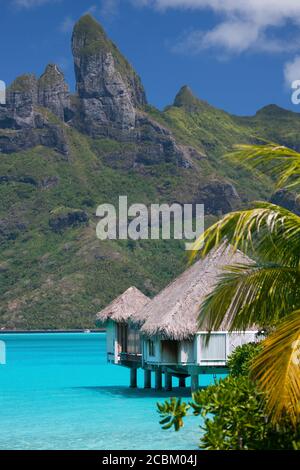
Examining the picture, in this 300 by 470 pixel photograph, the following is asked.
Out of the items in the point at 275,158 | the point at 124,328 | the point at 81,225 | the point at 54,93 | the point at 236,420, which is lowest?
the point at 236,420

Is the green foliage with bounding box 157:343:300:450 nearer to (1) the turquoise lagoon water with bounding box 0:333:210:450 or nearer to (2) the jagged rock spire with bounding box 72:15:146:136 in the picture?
(1) the turquoise lagoon water with bounding box 0:333:210:450

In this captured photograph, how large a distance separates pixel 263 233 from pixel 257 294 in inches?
23.1

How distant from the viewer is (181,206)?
144375 millimetres

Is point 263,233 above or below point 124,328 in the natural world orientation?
above

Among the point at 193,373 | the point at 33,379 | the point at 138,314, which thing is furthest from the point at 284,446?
the point at 33,379

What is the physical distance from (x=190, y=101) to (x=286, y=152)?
7632 inches

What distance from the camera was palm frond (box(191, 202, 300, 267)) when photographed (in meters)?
7.71

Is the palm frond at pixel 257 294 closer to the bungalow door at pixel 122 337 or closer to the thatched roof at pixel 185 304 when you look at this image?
the thatched roof at pixel 185 304

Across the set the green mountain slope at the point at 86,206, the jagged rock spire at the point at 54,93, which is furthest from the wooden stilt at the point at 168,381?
the jagged rock spire at the point at 54,93

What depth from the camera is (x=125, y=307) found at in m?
27.4

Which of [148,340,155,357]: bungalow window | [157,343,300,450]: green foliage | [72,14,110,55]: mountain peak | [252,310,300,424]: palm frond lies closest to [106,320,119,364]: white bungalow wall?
[148,340,155,357]: bungalow window

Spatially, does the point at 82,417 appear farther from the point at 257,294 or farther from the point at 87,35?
the point at 87,35

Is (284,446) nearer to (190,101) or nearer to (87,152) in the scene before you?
(87,152)

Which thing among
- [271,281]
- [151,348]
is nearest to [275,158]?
[271,281]
